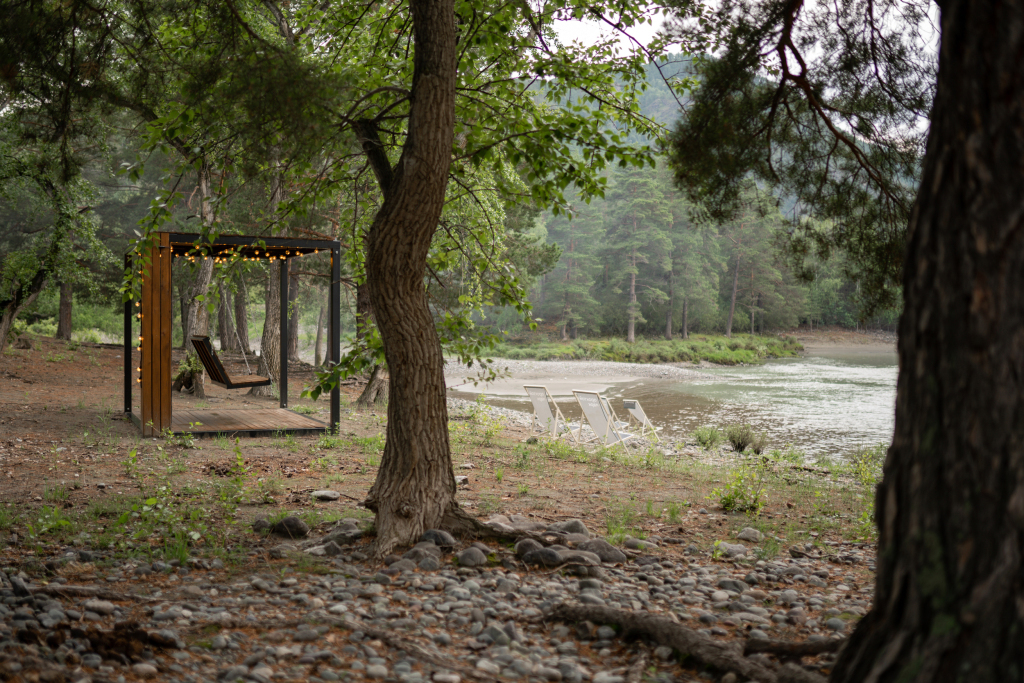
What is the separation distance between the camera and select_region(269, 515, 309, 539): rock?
4004 mm

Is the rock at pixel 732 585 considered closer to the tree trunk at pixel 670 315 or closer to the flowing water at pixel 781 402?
the flowing water at pixel 781 402

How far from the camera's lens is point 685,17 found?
3.97 meters

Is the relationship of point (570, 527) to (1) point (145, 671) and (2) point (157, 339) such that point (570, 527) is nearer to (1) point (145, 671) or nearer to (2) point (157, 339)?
(1) point (145, 671)

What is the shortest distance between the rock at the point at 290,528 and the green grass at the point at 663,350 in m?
29.0

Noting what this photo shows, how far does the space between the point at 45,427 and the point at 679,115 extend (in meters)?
7.67

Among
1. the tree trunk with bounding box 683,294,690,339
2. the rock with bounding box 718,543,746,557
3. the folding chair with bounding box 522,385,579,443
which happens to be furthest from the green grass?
the rock with bounding box 718,543,746,557

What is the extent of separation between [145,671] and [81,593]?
39.4 inches

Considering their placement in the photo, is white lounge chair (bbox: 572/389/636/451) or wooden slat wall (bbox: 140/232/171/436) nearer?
wooden slat wall (bbox: 140/232/171/436)

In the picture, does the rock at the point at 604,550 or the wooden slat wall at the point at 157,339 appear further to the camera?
the wooden slat wall at the point at 157,339

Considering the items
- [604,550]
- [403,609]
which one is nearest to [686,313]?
[604,550]

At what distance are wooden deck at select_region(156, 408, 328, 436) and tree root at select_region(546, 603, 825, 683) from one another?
6028 mm

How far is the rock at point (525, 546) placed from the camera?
362cm

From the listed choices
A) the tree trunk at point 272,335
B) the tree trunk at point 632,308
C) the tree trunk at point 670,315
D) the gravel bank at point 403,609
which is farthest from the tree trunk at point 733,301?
the gravel bank at point 403,609

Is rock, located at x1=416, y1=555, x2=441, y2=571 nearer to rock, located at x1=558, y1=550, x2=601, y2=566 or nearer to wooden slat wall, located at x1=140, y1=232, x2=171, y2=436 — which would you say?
rock, located at x1=558, y1=550, x2=601, y2=566
